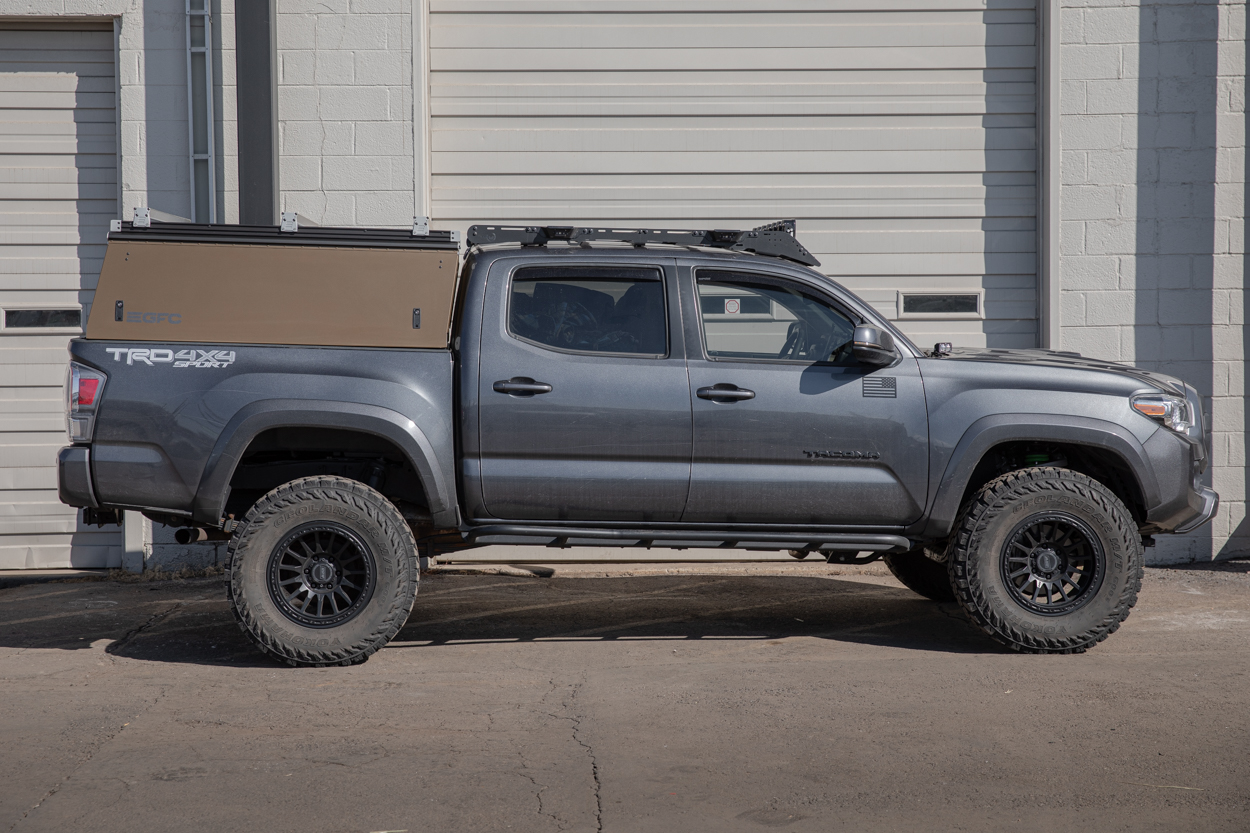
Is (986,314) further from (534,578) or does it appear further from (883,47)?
(534,578)

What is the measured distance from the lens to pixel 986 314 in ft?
27.5

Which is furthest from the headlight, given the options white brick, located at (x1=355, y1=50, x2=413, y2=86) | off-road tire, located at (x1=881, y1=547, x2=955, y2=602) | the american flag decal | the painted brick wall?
white brick, located at (x1=355, y1=50, x2=413, y2=86)

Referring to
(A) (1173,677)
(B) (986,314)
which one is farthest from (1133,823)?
(B) (986,314)

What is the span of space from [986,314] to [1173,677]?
402 cm

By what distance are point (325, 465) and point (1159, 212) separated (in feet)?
21.8

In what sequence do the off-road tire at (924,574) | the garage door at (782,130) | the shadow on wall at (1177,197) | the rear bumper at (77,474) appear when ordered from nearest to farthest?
the rear bumper at (77,474)
the off-road tire at (924,574)
the shadow on wall at (1177,197)
the garage door at (782,130)

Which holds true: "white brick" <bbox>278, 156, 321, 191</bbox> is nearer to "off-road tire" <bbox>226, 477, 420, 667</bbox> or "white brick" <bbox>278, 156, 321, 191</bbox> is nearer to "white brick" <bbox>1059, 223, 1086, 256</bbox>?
"off-road tire" <bbox>226, 477, 420, 667</bbox>

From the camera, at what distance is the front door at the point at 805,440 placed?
17.2ft

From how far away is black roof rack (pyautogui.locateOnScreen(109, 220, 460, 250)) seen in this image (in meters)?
5.19

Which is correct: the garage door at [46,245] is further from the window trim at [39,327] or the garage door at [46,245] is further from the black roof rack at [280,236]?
the black roof rack at [280,236]

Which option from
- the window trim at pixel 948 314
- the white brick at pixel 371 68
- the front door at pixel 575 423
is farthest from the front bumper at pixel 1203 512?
the white brick at pixel 371 68

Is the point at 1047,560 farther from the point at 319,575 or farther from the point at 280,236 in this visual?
the point at 280,236

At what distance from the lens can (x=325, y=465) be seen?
545 centimetres

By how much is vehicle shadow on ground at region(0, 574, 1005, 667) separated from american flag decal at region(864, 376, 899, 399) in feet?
4.53
